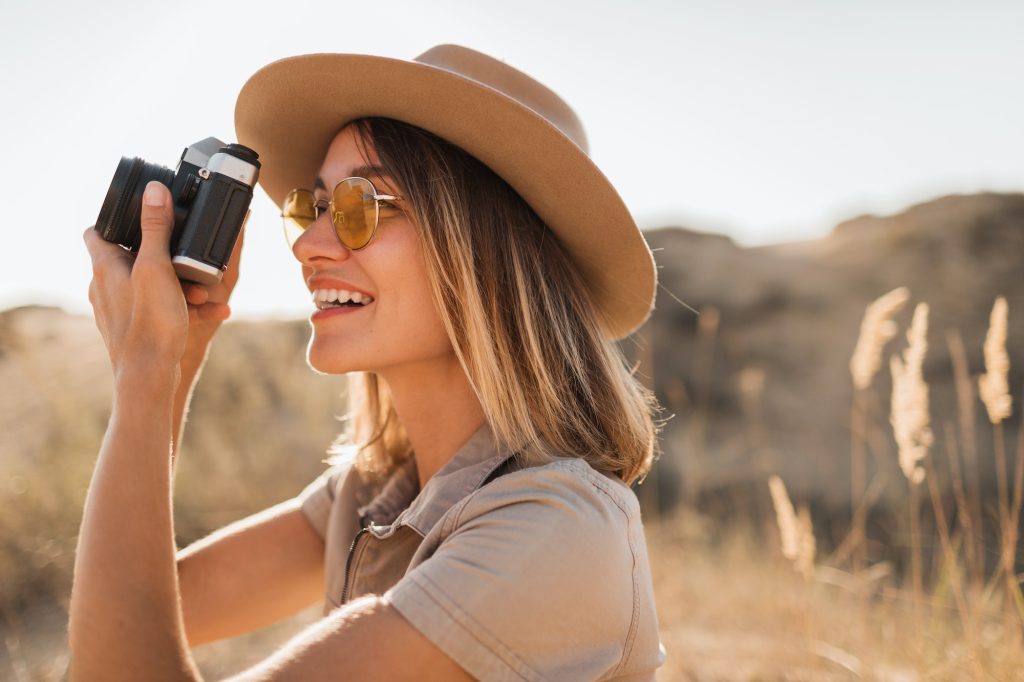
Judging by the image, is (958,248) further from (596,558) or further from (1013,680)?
(596,558)

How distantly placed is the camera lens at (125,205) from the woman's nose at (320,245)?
40cm

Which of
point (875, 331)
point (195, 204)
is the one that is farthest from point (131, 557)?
point (875, 331)

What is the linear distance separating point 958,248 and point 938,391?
1974 millimetres

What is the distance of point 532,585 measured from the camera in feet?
4.04

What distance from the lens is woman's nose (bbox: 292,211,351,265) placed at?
5.97 feet

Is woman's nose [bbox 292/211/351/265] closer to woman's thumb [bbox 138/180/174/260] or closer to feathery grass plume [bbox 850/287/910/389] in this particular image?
woman's thumb [bbox 138/180/174/260]

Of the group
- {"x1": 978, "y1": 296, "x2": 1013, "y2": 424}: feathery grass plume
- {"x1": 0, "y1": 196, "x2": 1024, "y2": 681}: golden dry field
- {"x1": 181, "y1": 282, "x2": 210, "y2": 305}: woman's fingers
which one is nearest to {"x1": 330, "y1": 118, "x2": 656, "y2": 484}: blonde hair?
{"x1": 181, "y1": 282, "x2": 210, "y2": 305}: woman's fingers

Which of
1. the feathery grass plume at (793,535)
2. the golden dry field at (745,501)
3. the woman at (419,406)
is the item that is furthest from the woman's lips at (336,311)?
the feathery grass plume at (793,535)

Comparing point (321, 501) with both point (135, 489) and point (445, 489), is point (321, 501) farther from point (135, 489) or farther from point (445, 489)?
point (135, 489)

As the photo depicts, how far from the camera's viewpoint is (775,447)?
813 centimetres

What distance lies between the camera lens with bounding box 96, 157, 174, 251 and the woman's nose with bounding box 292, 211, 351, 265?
0.40 m

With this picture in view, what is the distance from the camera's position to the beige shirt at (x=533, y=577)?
3.95 feet

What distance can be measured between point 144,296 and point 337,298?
503mm

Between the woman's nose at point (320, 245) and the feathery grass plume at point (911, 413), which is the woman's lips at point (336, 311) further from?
the feathery grass plume at point (911, 413)
